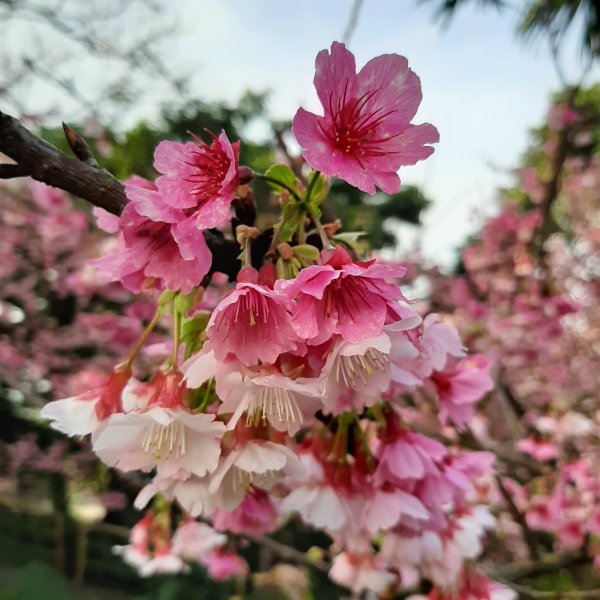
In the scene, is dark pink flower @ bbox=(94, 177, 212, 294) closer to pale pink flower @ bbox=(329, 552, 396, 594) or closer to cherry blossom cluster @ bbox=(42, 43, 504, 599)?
cherry blossom cluster @ bbox=(42, 43, 504, 599)

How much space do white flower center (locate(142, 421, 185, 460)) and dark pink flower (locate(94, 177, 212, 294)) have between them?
0.14 meters

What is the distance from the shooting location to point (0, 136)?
47 cm

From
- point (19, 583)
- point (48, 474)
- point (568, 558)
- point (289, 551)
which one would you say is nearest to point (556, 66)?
point (568, 558)

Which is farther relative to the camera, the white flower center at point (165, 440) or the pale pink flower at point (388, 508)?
the pale pink flower at point (388, 508)

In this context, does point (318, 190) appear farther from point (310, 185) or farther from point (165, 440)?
point (165, 440)

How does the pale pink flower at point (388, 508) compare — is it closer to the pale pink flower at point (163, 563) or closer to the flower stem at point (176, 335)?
the flower stem at point (176, 335)

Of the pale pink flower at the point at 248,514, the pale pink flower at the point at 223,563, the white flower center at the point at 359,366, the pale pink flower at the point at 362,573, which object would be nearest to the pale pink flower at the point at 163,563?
the pale pink flower at the point at 223,563

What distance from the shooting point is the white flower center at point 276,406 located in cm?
52

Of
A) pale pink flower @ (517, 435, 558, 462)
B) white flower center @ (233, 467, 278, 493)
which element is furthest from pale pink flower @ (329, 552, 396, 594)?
pale pink flower @ (517, 435, 558, 462)

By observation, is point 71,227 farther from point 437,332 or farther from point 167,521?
point 437,332

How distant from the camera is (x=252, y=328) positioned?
498 mm

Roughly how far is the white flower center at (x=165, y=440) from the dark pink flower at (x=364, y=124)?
0.29 meters

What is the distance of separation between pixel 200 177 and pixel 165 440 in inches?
10.5

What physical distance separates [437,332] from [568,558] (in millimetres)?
2226
